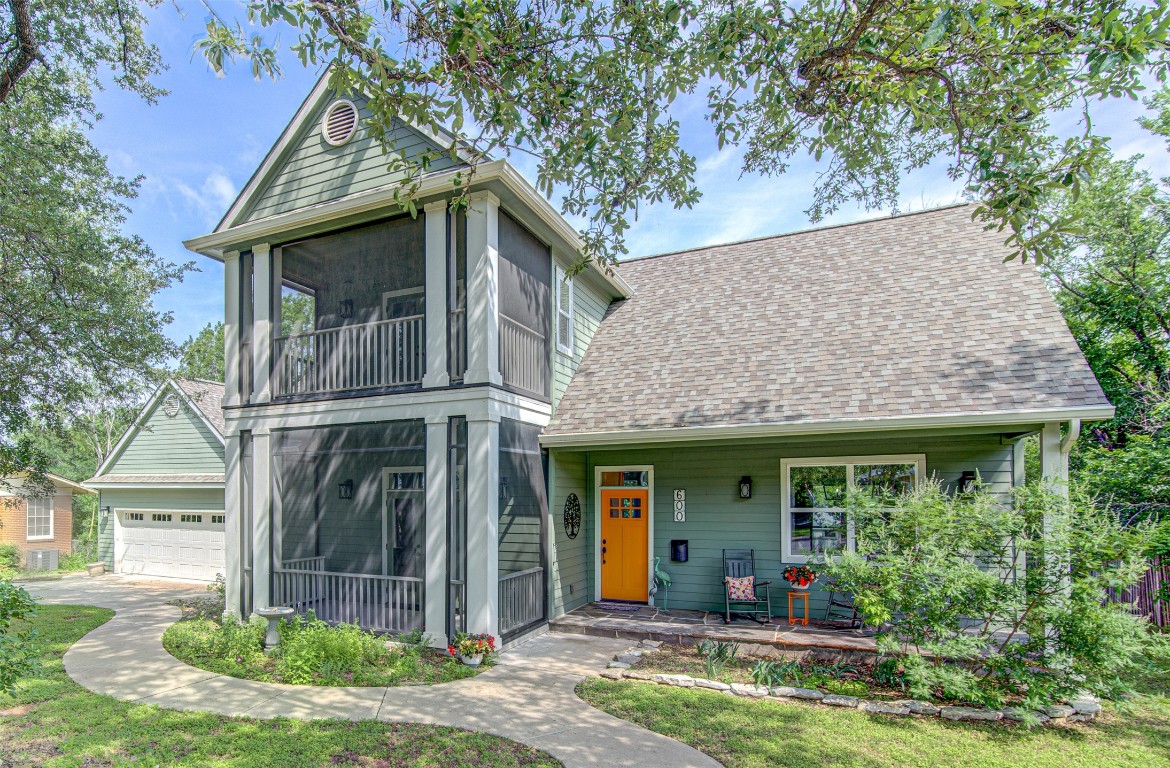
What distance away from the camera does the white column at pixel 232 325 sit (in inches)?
367

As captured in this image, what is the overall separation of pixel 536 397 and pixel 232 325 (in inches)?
189

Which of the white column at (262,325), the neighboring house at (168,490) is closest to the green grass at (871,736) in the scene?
the white column at (262,325)

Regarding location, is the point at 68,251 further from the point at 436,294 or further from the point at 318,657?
the point at 318,657

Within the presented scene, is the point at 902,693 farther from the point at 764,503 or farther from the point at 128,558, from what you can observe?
the point at 128,558

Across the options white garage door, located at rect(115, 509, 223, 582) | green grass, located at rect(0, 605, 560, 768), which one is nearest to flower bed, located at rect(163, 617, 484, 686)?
green grass, located at rect(0, 605, 560, 768)

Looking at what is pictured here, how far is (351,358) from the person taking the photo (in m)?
8.66

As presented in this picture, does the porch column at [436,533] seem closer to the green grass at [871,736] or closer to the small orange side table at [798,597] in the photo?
the green grass at [871,736]

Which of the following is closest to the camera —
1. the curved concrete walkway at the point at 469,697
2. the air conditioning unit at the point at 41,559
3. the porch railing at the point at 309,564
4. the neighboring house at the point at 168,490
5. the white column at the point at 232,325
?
the curved concrete walkway at the point at 469,697

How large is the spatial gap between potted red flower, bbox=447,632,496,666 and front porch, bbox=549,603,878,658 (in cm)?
166

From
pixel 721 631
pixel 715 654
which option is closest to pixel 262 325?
pixel 715 654

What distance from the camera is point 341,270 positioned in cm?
1049

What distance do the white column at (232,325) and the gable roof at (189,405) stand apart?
6788 millimetres

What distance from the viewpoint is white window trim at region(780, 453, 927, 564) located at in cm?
845

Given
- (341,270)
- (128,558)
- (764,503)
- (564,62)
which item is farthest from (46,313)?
(764,503)
